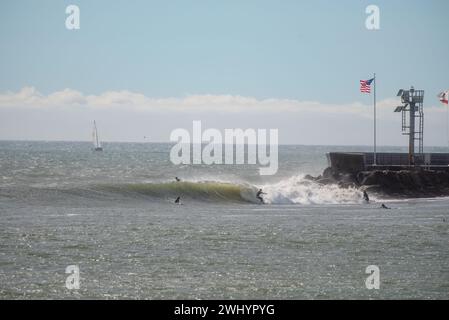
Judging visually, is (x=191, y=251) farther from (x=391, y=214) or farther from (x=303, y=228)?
(x=391, y=214)

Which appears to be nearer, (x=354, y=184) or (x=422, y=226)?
(x=422, y=226)

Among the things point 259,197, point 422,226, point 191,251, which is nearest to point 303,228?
point 422,226

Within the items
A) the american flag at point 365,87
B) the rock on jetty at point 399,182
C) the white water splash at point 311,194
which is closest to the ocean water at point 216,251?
the white water splash at point 311,194

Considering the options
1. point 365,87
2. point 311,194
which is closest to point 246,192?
point 311,194

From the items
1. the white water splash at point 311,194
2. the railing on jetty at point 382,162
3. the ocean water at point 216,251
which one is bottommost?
the white water splash at point 311,194

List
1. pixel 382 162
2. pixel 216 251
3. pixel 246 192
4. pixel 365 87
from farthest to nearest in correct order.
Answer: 1. pixel 382 162
2. pixel 246 192
3. pixel 365 87
4. pixel 216 251

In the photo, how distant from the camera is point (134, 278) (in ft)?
70.8

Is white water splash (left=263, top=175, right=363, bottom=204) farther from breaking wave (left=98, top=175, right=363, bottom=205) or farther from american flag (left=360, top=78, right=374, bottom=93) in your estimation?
american flag (left=360, top=78, right=374, bottom=93)

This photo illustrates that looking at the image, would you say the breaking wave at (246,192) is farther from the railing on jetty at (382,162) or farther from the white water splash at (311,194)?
the railing on jetty at (382,162)

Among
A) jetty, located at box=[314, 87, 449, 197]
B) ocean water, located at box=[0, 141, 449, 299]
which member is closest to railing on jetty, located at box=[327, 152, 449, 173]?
jetty, located at box=[314, 87, 449, 197]

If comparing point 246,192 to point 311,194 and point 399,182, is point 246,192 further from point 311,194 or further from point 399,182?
point 399,182

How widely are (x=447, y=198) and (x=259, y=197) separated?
42.3ft
